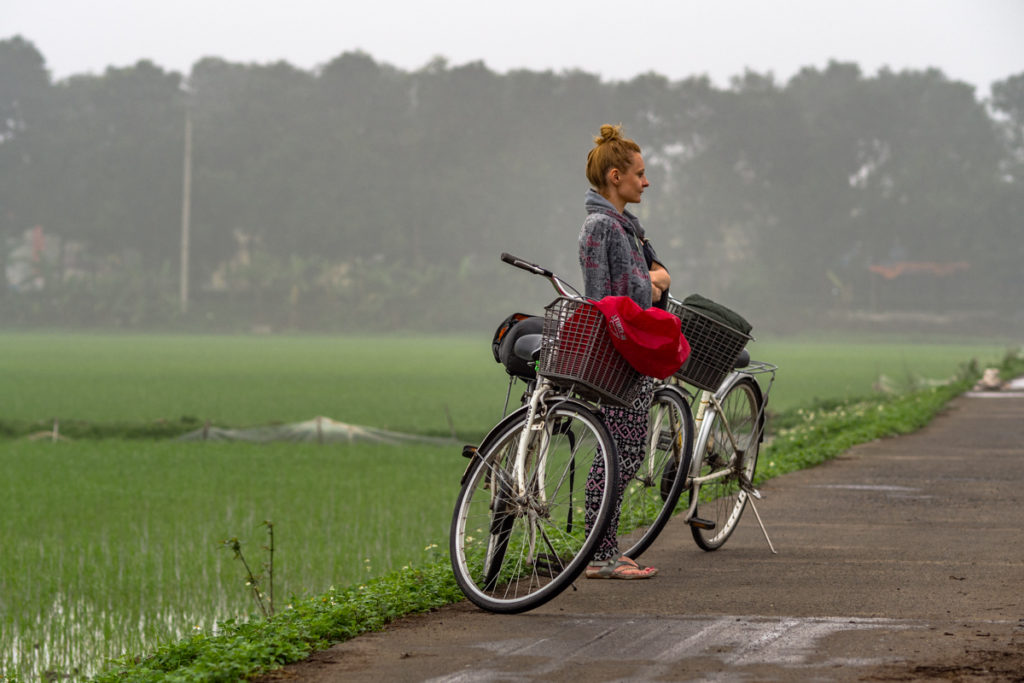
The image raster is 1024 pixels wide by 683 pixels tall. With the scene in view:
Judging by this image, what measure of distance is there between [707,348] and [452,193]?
85.6 meters

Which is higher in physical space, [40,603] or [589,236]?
[589,236]

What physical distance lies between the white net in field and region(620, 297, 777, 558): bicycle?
1342 cm

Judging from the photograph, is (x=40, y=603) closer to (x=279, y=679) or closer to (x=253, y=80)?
(x=279, y=679)

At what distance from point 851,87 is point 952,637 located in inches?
3912

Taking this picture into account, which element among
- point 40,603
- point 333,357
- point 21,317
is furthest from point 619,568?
point 21,317

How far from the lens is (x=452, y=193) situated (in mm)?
91375

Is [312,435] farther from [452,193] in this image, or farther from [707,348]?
[452,193]

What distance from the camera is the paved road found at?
4.55 m

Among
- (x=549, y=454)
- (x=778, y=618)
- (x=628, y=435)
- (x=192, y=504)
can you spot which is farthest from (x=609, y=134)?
(x=192, y=504)

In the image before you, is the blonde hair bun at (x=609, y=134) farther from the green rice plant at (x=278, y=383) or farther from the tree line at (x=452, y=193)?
the tree line at (x=452, y=193)

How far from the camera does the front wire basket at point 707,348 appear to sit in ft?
21.1

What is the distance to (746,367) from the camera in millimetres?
7086

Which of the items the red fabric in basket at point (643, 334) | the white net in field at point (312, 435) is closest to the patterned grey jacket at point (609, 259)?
the red fabric in basket at point (643, 334)

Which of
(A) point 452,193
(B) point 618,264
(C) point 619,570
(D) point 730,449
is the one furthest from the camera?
(A) point 452,193
